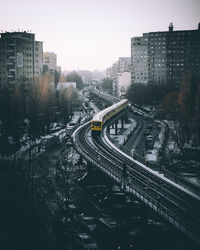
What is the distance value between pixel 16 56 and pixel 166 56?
40127 millimetres

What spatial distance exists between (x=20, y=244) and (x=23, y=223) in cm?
165

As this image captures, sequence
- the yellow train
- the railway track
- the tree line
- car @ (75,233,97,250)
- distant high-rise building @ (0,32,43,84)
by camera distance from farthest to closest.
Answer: distant high-rise building @ (0,32,43,84) → the tree line → the yellow train → car @ (75,233,97,250) → the railway track

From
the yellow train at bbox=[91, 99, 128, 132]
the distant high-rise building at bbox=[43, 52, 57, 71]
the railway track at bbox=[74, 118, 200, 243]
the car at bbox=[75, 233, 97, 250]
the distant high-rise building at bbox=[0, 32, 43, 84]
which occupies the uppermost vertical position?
the distant high-rise building at bbox=[43, 52, 57, 71]

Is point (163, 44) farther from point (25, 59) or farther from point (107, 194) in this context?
point (107, 194)

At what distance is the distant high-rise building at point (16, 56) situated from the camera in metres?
52.5

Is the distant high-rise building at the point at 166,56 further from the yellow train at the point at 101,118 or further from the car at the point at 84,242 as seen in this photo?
the car at the point at 84,242

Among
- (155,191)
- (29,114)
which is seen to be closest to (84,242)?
(155,191)

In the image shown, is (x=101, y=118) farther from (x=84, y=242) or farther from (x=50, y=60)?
(x=50, y=60)

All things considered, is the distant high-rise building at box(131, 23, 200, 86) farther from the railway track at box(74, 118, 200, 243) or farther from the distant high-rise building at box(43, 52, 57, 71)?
the railway track at box(74, 118, 200, 243)

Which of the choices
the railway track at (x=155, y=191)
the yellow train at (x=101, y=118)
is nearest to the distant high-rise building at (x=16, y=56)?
the yellow train at (x=101, y=118)

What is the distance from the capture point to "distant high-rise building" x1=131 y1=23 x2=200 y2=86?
7219 cm

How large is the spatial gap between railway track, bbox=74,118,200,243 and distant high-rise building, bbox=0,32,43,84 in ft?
109

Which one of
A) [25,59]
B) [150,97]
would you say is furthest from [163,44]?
[25,59]

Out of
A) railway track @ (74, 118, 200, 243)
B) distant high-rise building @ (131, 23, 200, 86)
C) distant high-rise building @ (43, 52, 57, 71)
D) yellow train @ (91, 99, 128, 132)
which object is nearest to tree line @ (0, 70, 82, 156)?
yellow train @ (91, 99, 128, 132)
